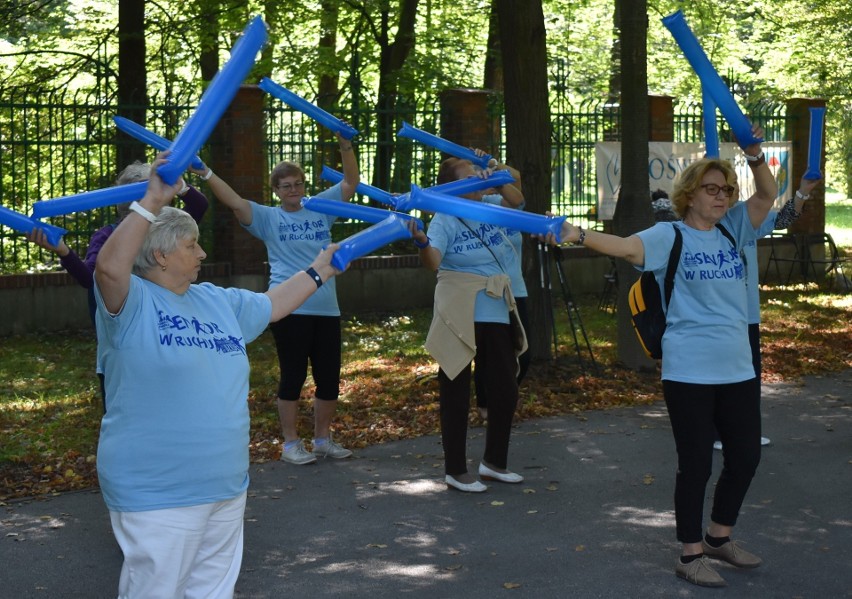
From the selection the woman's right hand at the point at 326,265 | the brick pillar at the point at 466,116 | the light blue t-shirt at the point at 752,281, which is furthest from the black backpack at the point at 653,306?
the brick pillar at the point at 466,116

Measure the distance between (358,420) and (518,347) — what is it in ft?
8.13

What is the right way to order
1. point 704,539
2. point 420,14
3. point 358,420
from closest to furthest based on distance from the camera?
1. point 704,539
2. point 358,420
3. point 420,14

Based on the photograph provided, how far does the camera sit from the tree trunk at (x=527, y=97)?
36.1 feet

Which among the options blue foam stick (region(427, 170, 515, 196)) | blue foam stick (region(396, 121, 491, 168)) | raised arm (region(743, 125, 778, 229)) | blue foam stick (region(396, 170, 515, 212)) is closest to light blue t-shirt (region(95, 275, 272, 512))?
blue foam stick (region(396, 170, 515, 212))

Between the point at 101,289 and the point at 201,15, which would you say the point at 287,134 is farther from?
the point at 101,289

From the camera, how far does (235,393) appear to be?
4.09m

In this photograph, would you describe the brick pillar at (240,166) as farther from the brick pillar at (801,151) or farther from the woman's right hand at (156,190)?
the woman's right hand at (156,190)

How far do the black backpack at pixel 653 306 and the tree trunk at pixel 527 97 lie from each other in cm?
521

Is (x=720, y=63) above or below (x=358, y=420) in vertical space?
above

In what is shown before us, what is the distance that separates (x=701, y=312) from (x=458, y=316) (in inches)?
77.6

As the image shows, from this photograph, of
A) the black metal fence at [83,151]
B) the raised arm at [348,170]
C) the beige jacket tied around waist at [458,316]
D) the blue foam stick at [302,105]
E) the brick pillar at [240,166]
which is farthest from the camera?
the brick pillar at [240,166]

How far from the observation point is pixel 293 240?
7.82m

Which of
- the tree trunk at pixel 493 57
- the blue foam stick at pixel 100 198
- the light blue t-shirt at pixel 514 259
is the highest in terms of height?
the tree trunk at pixel 493 57

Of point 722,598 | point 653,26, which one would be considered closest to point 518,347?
point 722,598
